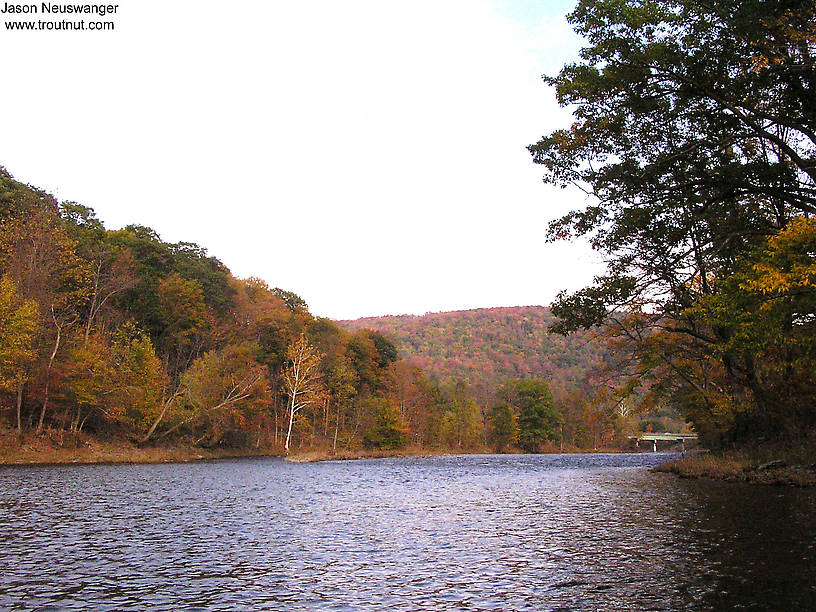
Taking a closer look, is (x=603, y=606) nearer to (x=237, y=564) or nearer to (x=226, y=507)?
(x=237, y=564)

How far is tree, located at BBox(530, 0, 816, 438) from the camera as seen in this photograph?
61.6 feet

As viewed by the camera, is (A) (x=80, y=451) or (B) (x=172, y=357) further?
(B) (x=172, y=357)

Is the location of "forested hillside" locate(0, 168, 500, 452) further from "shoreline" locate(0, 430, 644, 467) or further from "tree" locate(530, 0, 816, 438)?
"tree" locate(530, 0, 816, 438)

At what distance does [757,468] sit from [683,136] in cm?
1826

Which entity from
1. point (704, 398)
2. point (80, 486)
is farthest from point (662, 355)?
point (80, 486)

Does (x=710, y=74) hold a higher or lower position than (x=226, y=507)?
higher

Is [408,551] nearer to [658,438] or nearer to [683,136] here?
[683,136]

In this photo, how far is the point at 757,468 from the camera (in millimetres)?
30734

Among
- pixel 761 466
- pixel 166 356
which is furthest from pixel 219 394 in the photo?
pixel 761 466

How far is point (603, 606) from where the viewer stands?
992cm

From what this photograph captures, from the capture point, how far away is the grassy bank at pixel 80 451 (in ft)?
154

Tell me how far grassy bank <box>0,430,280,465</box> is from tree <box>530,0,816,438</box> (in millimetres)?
44238

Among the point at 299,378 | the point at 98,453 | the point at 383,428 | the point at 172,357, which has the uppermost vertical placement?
the point at 172,357

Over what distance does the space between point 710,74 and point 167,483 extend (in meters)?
32.6
